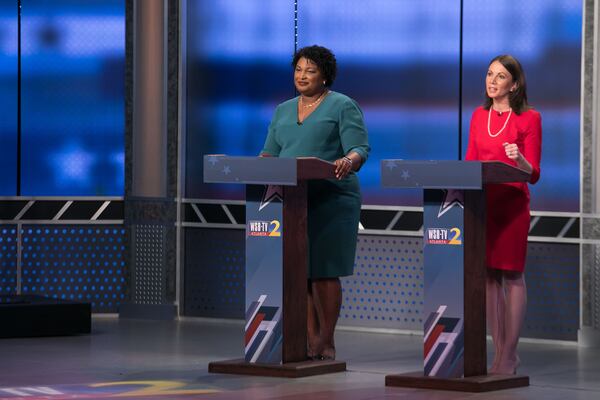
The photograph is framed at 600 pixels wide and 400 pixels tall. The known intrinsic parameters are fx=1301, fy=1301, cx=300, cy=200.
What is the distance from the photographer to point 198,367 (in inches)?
257

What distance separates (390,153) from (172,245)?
167 centimetres

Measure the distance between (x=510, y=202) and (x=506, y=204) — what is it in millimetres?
21

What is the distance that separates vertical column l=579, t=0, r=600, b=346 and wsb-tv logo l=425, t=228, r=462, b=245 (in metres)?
2.08

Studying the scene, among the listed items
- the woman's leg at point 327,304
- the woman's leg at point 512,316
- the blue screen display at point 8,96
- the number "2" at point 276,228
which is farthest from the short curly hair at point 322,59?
the blue screen display at point 8,96

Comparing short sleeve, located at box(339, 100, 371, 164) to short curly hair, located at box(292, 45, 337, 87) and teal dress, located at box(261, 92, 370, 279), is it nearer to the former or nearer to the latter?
teal dress, located at box(261, 92, 370, 279)

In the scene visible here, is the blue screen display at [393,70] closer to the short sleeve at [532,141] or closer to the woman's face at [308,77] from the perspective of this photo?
the short sleeve at [532,141]

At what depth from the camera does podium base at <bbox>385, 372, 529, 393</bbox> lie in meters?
5.67

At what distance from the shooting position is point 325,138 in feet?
20.8

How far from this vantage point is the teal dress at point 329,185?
6328 millimetres

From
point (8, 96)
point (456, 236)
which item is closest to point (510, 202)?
point (456, 236)

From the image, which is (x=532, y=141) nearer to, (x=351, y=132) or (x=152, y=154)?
(x=351, y=132)

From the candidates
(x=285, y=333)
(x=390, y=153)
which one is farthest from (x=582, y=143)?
(x=285, y=333)

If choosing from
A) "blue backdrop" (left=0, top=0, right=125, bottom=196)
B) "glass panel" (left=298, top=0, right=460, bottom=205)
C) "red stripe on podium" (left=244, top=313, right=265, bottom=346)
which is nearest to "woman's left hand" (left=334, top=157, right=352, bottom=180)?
"red stripe on podium" (left=244, top=313, right=265, bottom=346)

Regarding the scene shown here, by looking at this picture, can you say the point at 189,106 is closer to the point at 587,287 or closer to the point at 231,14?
the point at 231,14
